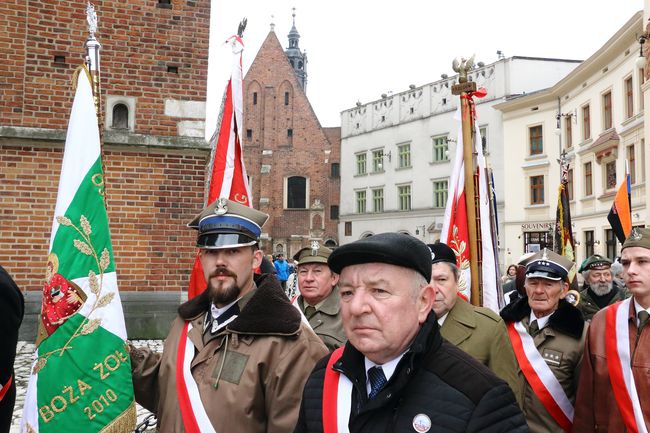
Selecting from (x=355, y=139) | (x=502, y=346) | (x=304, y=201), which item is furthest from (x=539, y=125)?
(x=502, y=346)

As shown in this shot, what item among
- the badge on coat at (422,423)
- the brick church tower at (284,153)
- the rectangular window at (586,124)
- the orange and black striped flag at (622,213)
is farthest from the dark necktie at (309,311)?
the brick church tower at (284,153)

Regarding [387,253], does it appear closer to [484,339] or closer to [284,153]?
[484,339]

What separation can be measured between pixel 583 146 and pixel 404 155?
1229 centimetres

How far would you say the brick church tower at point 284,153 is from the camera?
133 feet

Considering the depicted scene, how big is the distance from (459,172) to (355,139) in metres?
36.5

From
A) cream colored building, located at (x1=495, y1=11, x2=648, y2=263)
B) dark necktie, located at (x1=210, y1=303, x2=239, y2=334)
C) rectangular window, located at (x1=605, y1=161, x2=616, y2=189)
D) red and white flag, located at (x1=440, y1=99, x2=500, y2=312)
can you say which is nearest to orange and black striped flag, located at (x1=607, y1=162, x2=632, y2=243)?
red and white flag, located at (x1=440, y1=99, x2=500, y2=312)

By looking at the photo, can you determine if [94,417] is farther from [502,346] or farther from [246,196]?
[246,196]

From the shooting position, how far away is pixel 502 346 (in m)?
A: 3.49

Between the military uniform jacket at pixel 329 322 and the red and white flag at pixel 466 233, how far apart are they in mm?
975

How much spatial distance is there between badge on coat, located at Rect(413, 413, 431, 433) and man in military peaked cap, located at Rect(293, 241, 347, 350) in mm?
3098

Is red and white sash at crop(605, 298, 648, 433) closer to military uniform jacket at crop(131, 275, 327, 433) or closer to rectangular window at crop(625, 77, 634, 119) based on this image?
military uniform jacket at crop(131, 275, 327, 433)

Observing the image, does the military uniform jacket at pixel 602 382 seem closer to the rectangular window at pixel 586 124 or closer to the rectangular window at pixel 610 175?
the rectangular window at pixel 610 175

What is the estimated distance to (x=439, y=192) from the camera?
119ft

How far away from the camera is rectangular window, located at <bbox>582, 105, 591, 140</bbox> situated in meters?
28.0
